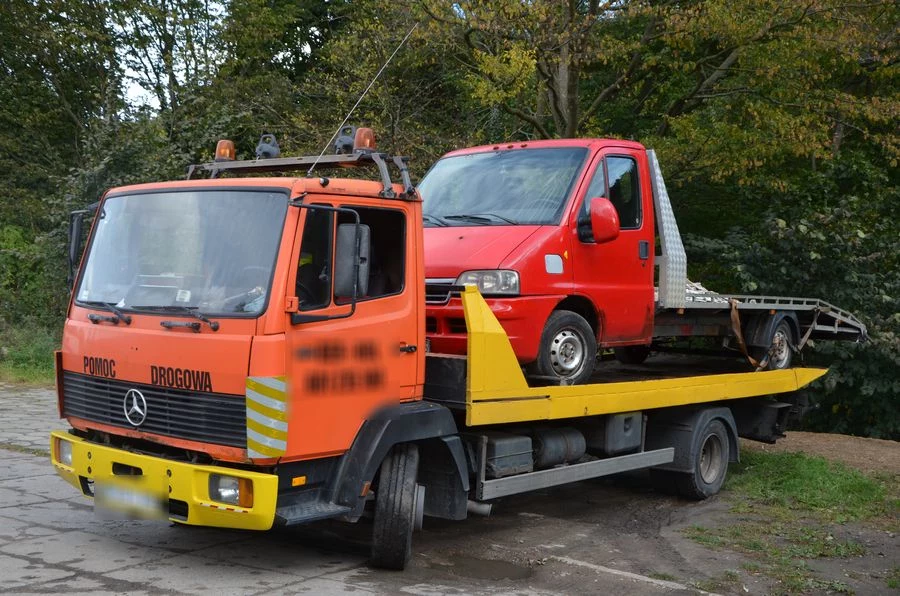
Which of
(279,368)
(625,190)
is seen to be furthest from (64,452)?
(625,190)

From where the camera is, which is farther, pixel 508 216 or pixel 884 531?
pixel 884 531

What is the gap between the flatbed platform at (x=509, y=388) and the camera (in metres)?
6.37

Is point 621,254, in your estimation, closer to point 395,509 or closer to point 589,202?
point 589,202

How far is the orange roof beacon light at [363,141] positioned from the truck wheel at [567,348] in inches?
70.9

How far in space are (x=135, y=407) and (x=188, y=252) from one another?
3.16 ft

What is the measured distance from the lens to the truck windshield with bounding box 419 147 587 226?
7457 mm

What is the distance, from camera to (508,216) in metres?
7.48

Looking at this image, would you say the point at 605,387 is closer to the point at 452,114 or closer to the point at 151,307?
the point at 151,307

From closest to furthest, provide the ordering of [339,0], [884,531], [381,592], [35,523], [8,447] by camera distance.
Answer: [381,592] → [35,523] → [884,531] → [8,447] → [339,0]

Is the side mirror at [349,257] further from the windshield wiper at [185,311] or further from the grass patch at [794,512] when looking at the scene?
the grass patch at [794,512]

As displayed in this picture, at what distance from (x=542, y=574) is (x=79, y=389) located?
3.19 metres

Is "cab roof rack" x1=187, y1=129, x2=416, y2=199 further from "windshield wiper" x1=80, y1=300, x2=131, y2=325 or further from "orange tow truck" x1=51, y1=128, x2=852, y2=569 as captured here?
"windshield wiper" x1=80, y1=300, x2=131, y2=325

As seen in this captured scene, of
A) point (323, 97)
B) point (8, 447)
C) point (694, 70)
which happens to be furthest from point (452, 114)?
point (8, 447)

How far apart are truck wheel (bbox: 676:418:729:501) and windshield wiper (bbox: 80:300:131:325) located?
534cm
